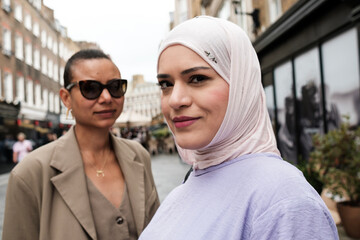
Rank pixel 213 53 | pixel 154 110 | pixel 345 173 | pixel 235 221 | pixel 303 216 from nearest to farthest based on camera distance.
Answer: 1. pixel 303 216
2. pixel 235 221
3. pixel 213 53
4. pixel 345 173
5. pixel 154 110

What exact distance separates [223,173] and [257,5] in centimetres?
1060

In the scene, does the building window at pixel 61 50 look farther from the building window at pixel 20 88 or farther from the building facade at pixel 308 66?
the building facade at pixel 308 66

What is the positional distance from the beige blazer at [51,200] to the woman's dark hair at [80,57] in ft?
1.34

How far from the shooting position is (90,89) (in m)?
1.85

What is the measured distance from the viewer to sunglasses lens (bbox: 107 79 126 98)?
6.26 ft

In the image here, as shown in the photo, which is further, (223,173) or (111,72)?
(111,72)

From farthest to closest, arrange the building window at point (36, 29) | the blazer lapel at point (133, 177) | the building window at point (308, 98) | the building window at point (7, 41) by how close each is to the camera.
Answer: the building window at point (36, 29) < the building window at point (7, 41) < the building window at point (308, 98) < the blazer lapel at point (133, 177)

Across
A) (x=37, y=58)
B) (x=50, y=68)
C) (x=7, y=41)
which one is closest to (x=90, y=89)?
(x=7, y=41)

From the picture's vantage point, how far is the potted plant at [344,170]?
403 centimetres

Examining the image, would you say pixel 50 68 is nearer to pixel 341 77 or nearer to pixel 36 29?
pixel 36 29

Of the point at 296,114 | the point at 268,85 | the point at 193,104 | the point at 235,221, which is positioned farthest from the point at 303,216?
the point at 268,85

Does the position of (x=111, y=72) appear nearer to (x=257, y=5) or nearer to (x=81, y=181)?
(x=81, y=181)

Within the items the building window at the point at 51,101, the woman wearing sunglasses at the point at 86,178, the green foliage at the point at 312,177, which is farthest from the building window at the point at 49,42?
the woman wearing sunglasses at the point at 86,178

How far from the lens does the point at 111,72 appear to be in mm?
1920
